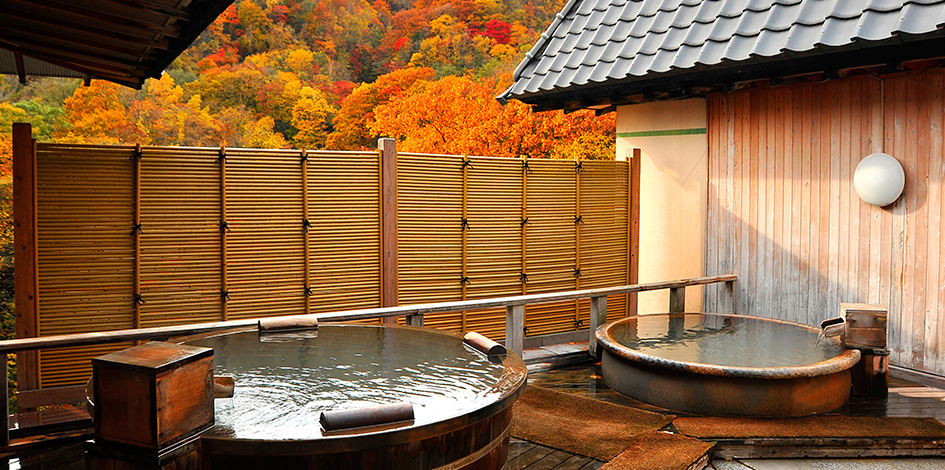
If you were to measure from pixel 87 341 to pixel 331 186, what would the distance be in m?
2.69

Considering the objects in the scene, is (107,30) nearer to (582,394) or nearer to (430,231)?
(430,231)

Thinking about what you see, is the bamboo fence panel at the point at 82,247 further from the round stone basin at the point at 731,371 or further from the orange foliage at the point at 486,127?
the orange foliage at the point at 486,127

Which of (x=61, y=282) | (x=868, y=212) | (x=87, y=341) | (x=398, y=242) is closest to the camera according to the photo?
(x=87, y=341)

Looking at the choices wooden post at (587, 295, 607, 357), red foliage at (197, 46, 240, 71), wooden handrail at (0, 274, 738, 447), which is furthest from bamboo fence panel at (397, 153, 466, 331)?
red foliage at (197, 46, 240, 71)

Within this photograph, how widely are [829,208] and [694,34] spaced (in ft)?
6.58

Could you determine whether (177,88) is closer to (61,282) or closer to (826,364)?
(61,282)

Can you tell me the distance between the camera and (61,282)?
5.14 metres

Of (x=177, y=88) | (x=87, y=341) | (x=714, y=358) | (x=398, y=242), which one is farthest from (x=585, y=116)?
(x=87, y=341)

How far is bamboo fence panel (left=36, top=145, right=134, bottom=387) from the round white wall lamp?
5779 millimetres

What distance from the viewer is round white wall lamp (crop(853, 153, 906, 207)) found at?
5719mm

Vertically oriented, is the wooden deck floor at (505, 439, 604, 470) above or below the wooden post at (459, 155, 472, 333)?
below

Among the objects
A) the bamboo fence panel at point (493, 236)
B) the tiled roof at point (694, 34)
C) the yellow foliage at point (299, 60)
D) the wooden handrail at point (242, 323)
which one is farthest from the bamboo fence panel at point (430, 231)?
the yellow foliage at point (299, 60)

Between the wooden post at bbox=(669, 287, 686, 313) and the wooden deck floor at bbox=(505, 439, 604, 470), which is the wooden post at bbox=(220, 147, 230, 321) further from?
the wooden post at bbox=(669, 287, 686, 313)

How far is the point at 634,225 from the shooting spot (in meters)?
8.16
